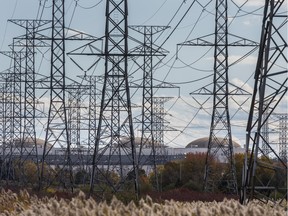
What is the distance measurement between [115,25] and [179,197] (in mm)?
7199

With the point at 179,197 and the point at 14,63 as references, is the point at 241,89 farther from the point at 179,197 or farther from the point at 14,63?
the point at 14,63

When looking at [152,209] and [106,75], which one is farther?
[106,75]

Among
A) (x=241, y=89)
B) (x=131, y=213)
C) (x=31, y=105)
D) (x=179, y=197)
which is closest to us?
(x=131, y=213)

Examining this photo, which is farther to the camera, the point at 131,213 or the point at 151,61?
the point at 151,61

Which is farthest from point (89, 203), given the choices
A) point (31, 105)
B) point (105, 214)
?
point (31, 105)

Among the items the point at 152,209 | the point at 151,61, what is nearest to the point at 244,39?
the point at 151,61

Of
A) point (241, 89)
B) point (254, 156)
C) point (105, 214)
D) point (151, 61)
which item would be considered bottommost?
point (105, 214)

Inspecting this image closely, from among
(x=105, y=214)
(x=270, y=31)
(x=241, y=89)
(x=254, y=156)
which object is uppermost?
(x=241, y=89)

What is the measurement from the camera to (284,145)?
125 metres

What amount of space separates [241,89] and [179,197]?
10.3 m

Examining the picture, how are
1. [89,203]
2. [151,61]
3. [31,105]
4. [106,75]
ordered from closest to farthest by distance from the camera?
[89,203] < [106,75] < [151,61] < [31,105]

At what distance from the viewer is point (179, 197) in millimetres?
35875

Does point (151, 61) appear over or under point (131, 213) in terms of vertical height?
over

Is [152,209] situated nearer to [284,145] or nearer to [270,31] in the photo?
[270,31]
